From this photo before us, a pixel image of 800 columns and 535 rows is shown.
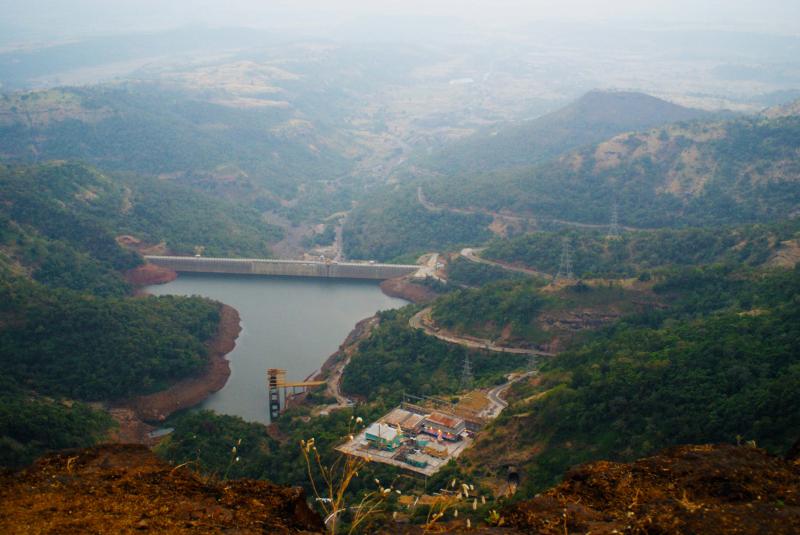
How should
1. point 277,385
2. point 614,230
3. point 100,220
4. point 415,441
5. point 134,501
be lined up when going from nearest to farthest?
1. point 134,501
2. point 415,441
3. point 277,385
4. point 614,230
5. point 100,220

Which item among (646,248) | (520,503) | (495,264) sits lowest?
(495,264)

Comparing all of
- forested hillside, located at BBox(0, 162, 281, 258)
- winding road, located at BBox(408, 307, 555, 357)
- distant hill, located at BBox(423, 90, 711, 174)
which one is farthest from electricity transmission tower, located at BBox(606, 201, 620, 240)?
forested hillside, located at BBox(0, 162, 281, 258)

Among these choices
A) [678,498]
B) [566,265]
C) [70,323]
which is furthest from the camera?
[566,265]

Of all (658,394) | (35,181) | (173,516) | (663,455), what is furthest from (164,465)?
(35,181)

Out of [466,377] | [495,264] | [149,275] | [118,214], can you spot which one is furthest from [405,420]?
[118,214]

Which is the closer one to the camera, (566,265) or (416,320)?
(416,320)

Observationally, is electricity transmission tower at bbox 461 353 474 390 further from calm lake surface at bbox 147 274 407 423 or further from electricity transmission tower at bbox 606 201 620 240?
electricity transmission tower at bbox 606 201 620 240

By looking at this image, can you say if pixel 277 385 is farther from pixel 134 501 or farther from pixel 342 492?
pixel 342 492

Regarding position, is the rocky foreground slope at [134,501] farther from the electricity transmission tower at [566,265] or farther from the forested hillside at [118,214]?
the forested hillside at [118,214]
